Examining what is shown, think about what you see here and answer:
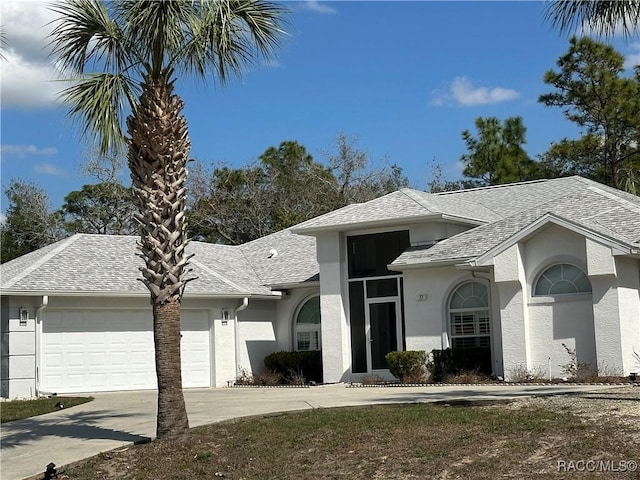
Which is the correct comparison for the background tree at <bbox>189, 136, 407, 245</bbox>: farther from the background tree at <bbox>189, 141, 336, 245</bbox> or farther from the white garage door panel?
the white garage door panel

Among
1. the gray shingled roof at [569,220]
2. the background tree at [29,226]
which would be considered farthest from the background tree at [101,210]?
the gray shingled roof at [569,220]

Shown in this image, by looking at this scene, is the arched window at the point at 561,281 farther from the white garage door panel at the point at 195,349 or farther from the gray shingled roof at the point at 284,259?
the white garage door panel at the point at 195,349

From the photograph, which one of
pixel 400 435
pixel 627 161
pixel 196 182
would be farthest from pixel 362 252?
pixel 196 182

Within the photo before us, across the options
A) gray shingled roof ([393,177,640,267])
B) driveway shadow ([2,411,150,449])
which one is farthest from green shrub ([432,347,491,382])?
driveway shadow ([2,411,150,449])

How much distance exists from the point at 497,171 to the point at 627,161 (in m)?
7.01

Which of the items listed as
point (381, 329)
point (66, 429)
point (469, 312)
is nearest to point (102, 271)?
point (381, 329)

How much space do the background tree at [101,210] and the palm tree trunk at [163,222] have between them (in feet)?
115

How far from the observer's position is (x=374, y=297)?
1076 inches

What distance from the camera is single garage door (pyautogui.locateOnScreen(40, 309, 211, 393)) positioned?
2550cm

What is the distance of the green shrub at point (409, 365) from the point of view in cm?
2498

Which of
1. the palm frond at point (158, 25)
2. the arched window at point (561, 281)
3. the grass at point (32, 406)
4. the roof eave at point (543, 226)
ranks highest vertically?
the palm frond at point (158, 25)

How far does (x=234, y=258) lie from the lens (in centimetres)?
3297

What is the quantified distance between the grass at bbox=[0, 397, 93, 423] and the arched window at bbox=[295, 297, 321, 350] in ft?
28.0

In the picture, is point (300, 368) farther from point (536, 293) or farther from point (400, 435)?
point (400, 435)
